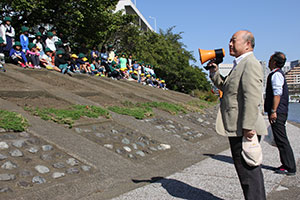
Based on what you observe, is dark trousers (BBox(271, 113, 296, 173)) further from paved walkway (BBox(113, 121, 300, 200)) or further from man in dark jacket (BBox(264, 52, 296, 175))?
paved walkway (BBox(113, 121, 300, 200))

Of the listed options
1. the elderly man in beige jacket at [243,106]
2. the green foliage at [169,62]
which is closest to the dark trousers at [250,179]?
the elderly man in beige jacket at [243,106]

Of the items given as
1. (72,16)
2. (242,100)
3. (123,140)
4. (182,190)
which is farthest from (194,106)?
(242,100)

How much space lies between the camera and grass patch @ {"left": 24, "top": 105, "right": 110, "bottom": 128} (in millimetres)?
6152

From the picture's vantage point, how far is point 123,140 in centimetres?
615

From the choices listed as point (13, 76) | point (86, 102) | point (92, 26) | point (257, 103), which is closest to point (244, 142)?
point (257, 103)

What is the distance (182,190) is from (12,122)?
3067 mm

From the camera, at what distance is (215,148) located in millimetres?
7422

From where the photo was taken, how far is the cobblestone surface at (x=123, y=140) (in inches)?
224

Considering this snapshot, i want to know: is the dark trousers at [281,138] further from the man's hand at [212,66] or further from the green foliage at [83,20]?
the green foliage at [83,20]

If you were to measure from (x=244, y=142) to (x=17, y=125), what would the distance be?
12.3 ft

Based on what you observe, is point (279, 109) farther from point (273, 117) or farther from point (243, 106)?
point (243, 106)

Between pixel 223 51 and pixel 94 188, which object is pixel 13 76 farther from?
pixel 223 51

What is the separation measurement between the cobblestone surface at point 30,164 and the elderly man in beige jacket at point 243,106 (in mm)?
2284

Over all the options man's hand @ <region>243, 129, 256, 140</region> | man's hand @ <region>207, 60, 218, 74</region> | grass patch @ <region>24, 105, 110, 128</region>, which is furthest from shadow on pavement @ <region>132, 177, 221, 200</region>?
grass patch @ <region>24, 105, 110, 128</region>
